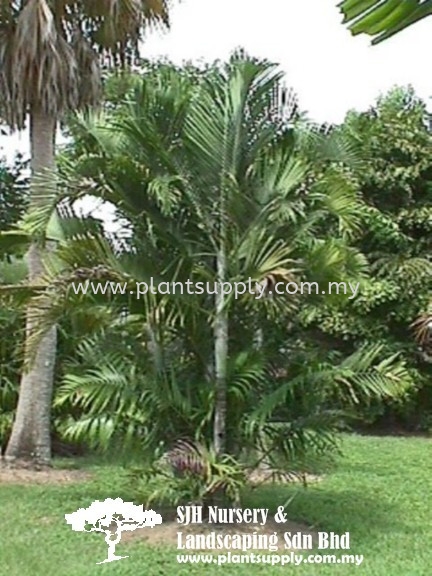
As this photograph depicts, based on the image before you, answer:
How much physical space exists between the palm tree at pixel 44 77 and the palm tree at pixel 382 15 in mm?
7892

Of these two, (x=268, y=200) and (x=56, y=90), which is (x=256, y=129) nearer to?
(x=268, y=200)

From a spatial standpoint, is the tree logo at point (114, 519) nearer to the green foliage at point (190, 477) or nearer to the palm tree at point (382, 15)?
the green foliage at point (190, 477)

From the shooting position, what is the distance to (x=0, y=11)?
8.90 metres

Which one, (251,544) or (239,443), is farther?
(239,443)

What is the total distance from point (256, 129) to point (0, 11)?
4.26 metres

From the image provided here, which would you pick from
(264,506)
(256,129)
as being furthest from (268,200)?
(264,506)

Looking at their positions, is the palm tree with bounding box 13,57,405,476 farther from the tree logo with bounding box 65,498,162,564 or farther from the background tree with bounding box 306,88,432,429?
the background tree with bounding box 306,88,432,429

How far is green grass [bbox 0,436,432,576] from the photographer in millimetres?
4988

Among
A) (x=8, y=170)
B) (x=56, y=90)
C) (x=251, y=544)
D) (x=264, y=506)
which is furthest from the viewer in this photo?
(x=8, y=170)

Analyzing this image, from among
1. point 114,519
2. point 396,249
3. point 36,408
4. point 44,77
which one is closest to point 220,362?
point 114,519

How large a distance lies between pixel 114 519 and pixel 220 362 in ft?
4.61

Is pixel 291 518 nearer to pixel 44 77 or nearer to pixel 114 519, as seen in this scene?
pixel 114 519

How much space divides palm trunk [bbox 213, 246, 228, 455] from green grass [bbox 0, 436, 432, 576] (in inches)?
36.0

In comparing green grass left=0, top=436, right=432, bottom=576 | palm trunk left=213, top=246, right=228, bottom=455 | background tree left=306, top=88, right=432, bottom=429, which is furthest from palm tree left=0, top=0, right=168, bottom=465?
background tree left=306, top=88, right=432, bottom=429
